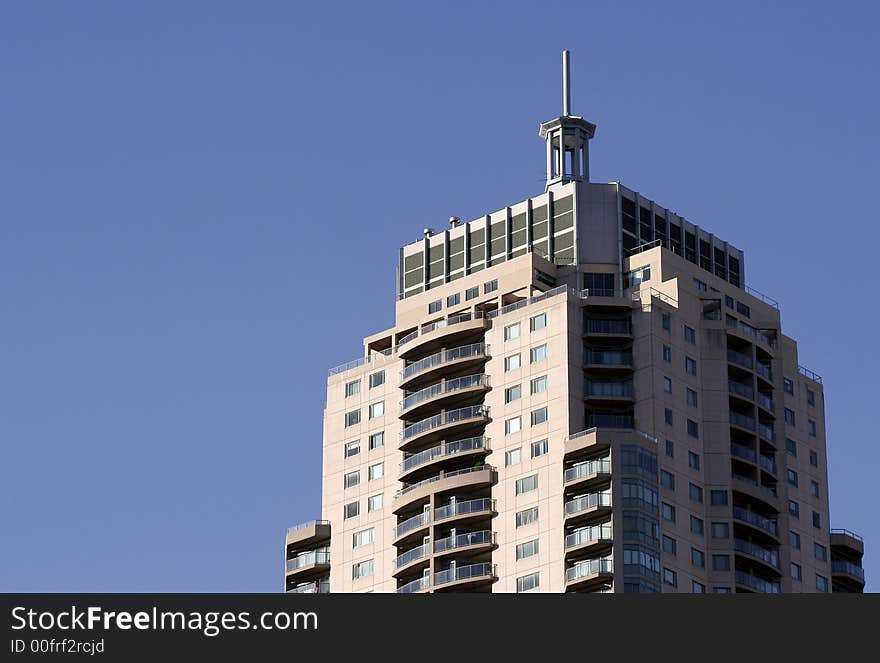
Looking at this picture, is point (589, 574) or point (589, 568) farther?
point (589, 568)

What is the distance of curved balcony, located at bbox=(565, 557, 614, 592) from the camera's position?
198m

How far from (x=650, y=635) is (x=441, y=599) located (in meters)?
7.41

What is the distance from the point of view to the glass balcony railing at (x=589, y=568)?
19800 centimetres

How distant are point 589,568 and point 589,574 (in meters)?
0.67

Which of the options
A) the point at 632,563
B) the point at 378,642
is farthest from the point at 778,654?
the point at 632,563

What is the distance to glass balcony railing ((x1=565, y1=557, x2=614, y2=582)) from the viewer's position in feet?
650

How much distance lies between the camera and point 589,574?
19800 cm

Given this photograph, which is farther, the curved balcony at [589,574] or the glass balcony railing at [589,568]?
the glass balcony railing at [589,568]

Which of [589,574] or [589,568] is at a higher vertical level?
[589,568]

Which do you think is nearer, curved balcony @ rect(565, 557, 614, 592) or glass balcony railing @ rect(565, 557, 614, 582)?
curved balcony @ rect(565, 557, 614, 592)

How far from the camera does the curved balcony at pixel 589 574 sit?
197625 mm

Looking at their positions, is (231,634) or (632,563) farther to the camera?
(632,563)

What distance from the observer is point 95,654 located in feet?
257

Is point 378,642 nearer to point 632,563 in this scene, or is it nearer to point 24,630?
point 24,630
